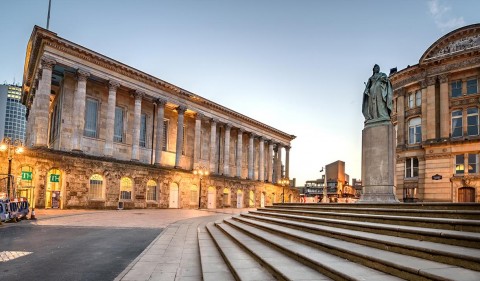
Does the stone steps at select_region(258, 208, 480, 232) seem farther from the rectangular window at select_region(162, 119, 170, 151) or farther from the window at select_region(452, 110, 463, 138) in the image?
the rectangular window at select_region(162, 119, 170, 151)

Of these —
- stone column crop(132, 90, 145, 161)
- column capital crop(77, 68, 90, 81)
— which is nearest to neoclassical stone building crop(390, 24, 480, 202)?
stone column crop(132, 90, 145, 161)

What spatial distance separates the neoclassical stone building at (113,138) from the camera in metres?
30.0

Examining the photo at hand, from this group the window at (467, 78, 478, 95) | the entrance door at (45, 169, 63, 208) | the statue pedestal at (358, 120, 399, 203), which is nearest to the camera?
the statue pedestal at (358, 120, 399, 203)

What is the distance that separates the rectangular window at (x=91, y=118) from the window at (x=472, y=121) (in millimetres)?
36942

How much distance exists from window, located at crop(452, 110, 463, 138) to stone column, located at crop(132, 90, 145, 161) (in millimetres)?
32080

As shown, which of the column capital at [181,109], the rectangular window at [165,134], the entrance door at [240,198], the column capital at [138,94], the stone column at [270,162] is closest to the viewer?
the column capital at [138,94]

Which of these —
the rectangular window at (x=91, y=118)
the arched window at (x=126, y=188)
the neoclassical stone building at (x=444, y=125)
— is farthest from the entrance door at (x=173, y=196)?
the neoclassical stone building at (x=444, y=125)

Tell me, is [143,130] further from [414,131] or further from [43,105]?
[414,131]

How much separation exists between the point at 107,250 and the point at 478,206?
10.1m

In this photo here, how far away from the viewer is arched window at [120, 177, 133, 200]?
3469cm

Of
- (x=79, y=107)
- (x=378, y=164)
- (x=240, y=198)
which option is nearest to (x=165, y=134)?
(x=79, y=107)

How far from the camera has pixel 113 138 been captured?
36.6m

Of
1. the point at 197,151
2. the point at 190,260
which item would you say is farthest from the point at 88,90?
the point at 190,260

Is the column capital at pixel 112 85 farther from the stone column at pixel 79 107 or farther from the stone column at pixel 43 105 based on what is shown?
the stone column at pixel 43 105
